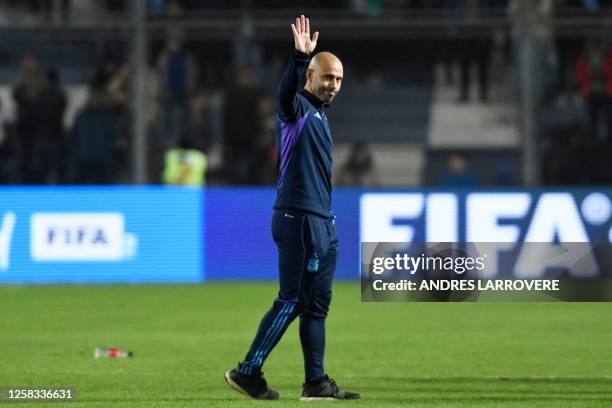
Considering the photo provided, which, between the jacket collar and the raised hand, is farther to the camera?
the jacket collar

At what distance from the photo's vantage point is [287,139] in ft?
25.8

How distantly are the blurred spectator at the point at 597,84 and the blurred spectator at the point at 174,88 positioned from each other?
571 cm

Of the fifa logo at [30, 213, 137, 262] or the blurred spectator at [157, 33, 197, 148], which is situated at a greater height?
the blurred spectator at [157, 33, 197, 148]

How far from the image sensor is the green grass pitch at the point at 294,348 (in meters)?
8.44

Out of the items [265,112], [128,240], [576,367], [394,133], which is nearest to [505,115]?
[394,133]

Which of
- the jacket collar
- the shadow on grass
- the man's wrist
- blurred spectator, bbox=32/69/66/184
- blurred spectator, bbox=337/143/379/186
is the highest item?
the man's wrist

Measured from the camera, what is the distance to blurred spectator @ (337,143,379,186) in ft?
70.6

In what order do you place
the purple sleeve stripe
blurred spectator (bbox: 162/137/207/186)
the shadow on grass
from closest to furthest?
the purple sleeve stripe
the shadow on grass
blurred spectator (bbox: 162/137/207/186)

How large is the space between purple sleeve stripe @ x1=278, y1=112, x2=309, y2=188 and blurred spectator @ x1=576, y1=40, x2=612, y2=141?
1366cm

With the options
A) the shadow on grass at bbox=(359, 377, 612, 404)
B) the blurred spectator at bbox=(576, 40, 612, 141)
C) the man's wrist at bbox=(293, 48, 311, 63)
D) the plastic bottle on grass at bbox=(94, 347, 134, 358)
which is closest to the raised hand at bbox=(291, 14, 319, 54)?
the man's wrist at bbox=(293, 48, 311, 63)

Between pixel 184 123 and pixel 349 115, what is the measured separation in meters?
2.81

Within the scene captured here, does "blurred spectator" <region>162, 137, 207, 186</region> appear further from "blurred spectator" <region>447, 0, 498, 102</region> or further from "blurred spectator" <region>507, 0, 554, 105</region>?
"blurred spectator" <region>507, 0, 554, 105</region>

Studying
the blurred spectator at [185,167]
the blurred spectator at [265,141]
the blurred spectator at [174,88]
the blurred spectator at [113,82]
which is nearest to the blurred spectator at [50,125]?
the blurred spectator at [113,82]

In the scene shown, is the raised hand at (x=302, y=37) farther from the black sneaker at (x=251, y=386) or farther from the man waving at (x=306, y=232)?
the black sneaker at (x=251, y=386)
